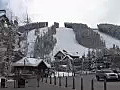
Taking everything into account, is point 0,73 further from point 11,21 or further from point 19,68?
point 11,21

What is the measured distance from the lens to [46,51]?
199 m

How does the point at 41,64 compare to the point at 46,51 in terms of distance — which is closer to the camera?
the point at 41,64

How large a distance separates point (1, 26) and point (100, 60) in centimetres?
6409

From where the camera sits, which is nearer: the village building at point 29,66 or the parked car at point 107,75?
the parked car at point 107,75

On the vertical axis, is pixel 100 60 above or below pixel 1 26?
below

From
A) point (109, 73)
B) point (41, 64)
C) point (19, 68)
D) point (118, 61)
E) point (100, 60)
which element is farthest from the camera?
point (100, 60)

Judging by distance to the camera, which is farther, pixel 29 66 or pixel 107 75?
pixel 29 66

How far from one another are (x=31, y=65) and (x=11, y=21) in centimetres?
1532

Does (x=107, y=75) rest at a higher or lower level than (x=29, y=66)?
lower

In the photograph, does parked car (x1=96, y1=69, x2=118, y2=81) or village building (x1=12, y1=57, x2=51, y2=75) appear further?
village building (x1=12, y1=57, x2=51, y2=75)

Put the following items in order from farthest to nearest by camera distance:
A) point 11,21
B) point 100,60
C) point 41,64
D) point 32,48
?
1. point 32,48
2. point 100,60
3. point 11,21
4. point 41,64

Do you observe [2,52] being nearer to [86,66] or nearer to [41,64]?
[41,64]

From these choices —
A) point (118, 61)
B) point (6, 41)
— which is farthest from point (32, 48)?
point (6, 41)

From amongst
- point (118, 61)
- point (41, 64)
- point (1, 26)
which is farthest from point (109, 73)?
point (118, 61)
